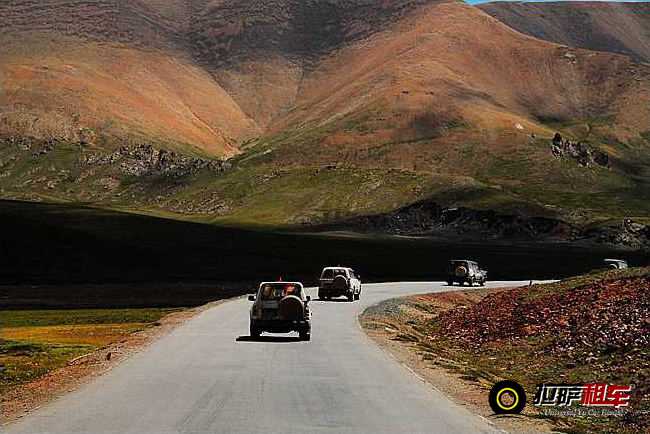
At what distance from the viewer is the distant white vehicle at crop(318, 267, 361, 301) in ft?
200

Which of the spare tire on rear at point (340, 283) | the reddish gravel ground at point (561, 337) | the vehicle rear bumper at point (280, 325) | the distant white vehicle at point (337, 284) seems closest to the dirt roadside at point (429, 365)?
the reddish gravel ground at point (561, 337)

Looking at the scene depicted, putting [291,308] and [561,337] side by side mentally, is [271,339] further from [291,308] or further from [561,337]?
[561,337]

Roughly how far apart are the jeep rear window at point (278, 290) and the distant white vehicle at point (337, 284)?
25.9 metres

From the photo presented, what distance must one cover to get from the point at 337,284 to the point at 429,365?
32.8 m

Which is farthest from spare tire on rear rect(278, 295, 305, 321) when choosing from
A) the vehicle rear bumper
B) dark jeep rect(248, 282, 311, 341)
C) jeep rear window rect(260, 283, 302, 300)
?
jeep rear window rect(260, 283, 302, 300)

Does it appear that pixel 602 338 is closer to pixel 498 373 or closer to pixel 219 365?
pixel 498 373

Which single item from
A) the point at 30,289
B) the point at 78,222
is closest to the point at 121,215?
the point at 78,222

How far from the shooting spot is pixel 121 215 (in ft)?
545

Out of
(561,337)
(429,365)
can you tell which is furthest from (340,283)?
(429,365)

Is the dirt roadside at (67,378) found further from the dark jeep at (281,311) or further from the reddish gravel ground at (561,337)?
the reddish gravel ground at (561,337)

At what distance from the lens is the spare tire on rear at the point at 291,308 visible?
33.4 metres

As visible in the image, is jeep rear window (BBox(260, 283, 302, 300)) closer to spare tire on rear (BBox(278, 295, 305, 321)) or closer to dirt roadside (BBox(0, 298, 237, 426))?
spare tire on rear (BBox(278, 295, 305, 321))

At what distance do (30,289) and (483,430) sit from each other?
7819 centimetres

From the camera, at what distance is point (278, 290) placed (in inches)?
1384
